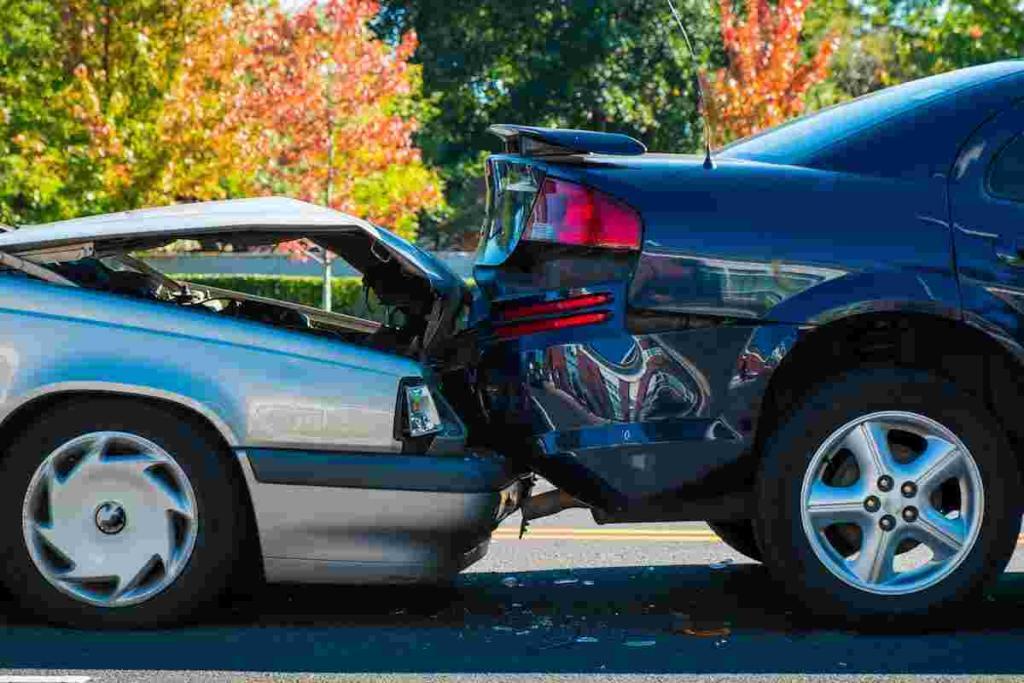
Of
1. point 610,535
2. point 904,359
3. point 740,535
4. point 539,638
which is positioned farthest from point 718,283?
point 610,535

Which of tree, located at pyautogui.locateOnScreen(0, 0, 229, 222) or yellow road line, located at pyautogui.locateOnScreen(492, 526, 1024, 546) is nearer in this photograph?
yellow road line, located at pyautogui.locateOnScreen(492, 526, 1024, 546)

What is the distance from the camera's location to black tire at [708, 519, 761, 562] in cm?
603

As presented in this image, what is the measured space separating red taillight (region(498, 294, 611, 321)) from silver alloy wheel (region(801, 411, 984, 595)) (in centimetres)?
78

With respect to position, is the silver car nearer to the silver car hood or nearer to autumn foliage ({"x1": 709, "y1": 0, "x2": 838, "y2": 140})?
the silver car hood

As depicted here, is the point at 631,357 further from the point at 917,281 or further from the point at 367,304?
the point at 367,304

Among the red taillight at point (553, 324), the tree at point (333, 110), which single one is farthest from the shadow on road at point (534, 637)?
the tree at point (333, 110)

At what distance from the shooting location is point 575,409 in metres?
4.80

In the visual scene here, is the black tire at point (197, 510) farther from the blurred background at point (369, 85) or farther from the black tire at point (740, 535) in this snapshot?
the blurred background at point (369, 85)

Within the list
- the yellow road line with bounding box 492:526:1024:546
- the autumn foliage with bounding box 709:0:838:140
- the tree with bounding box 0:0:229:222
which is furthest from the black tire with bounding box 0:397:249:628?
the autumn foliage with bounding box 709:0:838:140

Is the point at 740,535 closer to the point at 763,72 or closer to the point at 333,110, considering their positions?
the point at 333,110

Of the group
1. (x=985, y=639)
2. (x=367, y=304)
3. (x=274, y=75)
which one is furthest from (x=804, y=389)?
(x=274, y=75)

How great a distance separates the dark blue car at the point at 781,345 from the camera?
4.77m

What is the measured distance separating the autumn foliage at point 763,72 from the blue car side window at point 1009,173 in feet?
80.8

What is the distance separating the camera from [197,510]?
15.6 feet
